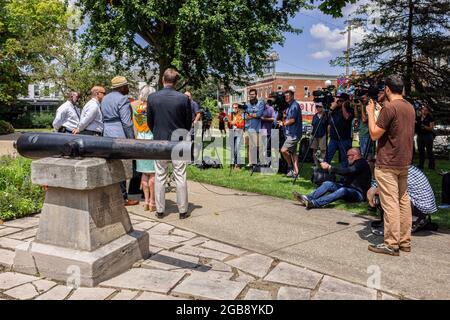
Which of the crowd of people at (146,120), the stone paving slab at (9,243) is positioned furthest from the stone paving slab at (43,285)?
the crowd of people at (146,120)

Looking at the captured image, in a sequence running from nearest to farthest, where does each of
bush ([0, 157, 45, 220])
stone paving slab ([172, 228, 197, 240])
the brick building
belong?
stone paving slab ([172, 228, 197, 240]), bush ([0, 157, 45, 220]), the brick building

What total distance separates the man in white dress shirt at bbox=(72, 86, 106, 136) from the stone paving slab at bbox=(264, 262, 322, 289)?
4036 millimetres

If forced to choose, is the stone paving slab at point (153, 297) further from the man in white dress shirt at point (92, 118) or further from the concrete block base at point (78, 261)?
the man in white dress shirt at point (92, 118)

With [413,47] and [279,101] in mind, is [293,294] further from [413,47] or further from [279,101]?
[413,47]

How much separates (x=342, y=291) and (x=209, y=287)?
3.68 feet

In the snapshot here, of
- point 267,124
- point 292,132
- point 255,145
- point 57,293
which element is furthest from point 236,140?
point 57,293

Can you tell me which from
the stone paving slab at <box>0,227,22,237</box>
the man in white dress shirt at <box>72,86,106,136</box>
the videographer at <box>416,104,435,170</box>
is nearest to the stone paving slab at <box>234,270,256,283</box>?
the stone paving slab at <box>0,227,22,237</box>

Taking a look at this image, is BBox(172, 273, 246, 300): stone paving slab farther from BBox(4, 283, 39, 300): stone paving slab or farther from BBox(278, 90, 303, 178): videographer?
BBox(278, 90, 303, 178): videographer

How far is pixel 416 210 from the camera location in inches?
219

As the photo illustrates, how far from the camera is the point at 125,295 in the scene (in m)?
3.57

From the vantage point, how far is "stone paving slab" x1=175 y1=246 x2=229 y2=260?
15.2 feet
